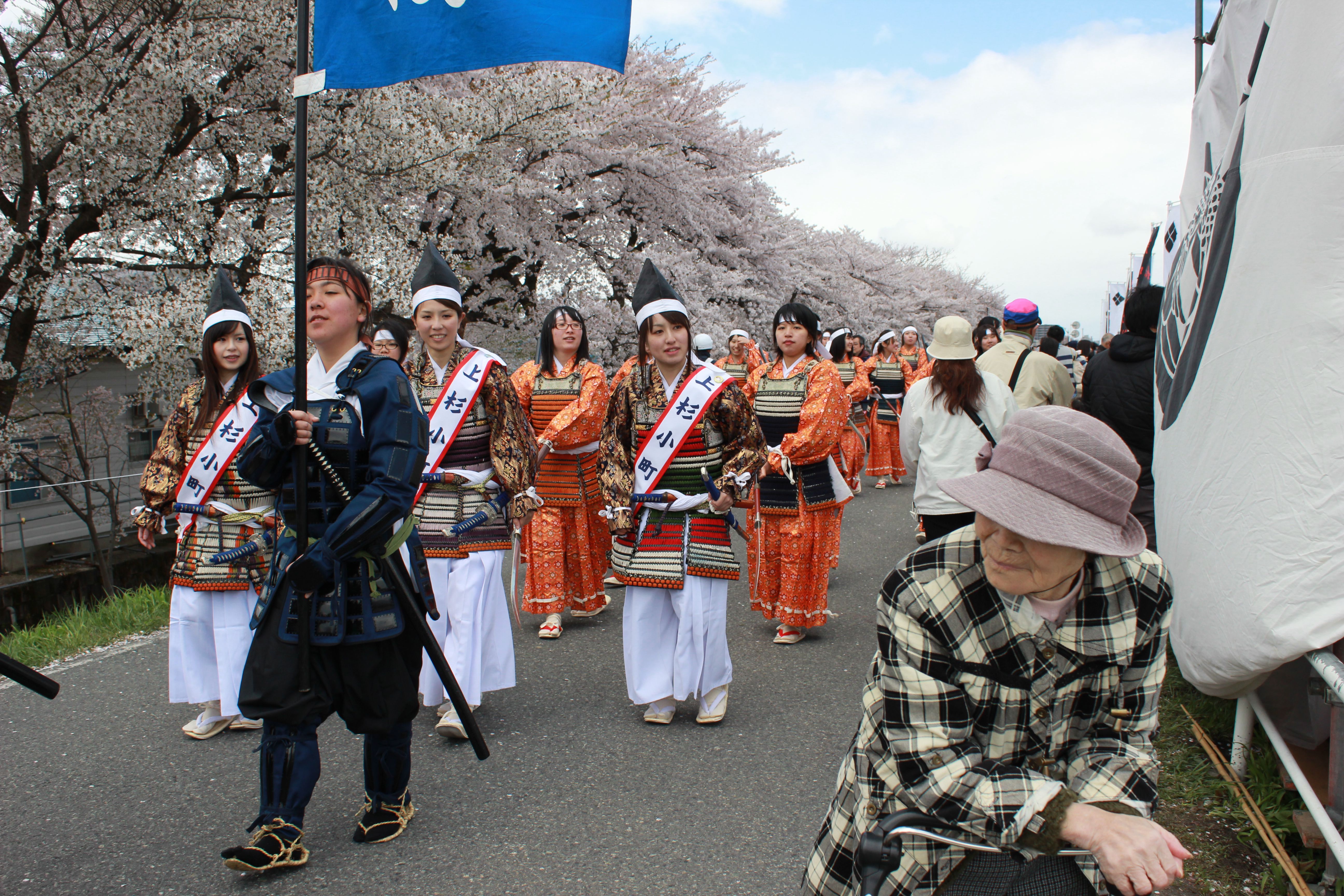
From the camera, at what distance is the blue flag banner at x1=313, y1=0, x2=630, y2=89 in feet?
10.1

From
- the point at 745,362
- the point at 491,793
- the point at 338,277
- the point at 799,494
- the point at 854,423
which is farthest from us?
the point at 854,423

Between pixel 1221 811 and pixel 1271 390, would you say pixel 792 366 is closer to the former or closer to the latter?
pixel 1271 390

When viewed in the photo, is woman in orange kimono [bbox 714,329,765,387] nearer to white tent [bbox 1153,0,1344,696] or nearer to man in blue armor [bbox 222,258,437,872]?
white tent [bbox 1153,0,1344,696]

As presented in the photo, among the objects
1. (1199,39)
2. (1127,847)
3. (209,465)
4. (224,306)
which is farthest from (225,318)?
(1199,39)

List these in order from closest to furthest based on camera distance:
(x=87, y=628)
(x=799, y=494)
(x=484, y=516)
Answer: (x=484, y=516) → (x=799, y=494) → (x=87, y=628)

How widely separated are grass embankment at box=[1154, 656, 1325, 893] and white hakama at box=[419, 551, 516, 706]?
277cm

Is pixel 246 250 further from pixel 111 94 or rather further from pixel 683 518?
pixel 683 518

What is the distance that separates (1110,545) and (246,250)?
33.7ft

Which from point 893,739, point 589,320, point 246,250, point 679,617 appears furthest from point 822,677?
point 589,320

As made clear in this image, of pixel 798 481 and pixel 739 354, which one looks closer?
pixel 798 481

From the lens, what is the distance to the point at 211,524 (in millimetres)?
4145

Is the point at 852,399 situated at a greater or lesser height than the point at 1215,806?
greater

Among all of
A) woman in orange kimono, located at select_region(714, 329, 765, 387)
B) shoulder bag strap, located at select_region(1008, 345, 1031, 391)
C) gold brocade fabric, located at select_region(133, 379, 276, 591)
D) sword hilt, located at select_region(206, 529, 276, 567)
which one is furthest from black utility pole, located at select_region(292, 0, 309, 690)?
woman in orange kimono, located at select_region(714, 329, 765, 387)

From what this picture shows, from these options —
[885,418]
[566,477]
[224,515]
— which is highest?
[224,515]
